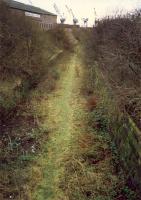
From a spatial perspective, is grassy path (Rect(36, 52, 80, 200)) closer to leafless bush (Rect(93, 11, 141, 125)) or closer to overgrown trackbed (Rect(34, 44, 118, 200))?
overgrown trackbed (Rect(34, 44, 118, 200))

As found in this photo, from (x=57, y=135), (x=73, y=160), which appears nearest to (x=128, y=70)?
(x=57, y=135)

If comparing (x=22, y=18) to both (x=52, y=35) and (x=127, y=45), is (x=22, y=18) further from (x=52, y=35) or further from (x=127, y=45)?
(x=52, y=35)

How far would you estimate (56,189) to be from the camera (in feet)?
23.9

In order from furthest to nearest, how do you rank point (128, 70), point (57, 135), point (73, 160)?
point (128, 70), point (57, 135), point (73, 160)

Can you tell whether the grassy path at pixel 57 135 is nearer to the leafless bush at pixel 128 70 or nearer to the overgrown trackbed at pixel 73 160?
the overgrown trackbed at pixel 73 160

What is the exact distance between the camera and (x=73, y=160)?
335 inches

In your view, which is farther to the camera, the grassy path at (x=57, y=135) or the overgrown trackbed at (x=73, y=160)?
the grassy path at (x=57, y=135)

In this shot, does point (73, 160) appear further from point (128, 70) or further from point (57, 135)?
point (128, 70)

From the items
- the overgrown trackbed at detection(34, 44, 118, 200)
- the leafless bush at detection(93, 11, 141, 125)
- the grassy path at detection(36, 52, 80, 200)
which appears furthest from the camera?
the leafless bush at detection(93, 11, 141, 125)

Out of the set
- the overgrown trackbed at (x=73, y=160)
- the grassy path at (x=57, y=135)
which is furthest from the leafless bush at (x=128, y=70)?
the grassy path at (x=57, y=135)

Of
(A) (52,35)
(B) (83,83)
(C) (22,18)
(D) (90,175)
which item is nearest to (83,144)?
(D) (90,175)

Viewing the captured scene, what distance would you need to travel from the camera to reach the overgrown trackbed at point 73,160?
23.6 ft

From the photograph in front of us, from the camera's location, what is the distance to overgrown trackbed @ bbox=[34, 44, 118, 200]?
23.6ft

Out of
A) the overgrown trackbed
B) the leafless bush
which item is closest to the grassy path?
the overgrown trackbed
